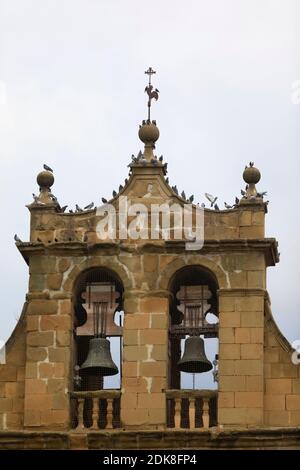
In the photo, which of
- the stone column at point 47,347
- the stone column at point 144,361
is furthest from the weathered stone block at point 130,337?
the stone column at point 47,347

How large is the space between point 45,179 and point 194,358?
4148 mm

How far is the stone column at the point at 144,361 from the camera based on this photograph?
5684 centimetres

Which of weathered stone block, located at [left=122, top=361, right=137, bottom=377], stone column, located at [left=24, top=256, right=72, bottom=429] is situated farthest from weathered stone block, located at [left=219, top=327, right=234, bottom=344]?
stone column, located at [left=24, top=256, right=72, bottom=429]

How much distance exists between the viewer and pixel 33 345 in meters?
57.5

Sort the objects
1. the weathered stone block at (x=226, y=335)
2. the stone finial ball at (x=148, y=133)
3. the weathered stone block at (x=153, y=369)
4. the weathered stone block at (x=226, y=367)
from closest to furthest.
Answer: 1. the weathered stone block at (x=226, y=367)
2. the weathered stone block at (x=153, y=369)
3. the weathered stone block at (x=226, y=335)
4. the stone finial ball at (x=148, y=133)

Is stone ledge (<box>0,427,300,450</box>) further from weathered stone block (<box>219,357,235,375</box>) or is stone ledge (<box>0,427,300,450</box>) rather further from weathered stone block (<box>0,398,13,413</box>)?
weathered stone block (<box>219,357,235,375</box>)

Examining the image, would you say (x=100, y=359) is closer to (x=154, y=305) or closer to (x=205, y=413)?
(x=154, y=305)

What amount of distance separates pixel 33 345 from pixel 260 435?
171 inches

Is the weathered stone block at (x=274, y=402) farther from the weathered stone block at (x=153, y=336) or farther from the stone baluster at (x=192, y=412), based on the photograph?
the weathered stone block at (x=153, y=336)

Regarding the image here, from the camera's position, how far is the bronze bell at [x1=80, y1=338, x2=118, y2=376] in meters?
57.7

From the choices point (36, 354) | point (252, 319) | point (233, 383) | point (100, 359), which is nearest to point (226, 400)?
point (233, 383)

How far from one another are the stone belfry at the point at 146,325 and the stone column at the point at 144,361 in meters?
0.02

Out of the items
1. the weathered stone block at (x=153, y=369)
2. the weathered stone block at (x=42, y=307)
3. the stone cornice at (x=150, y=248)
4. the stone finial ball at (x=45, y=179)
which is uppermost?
the stone finial ball at (x=45, y=179)
